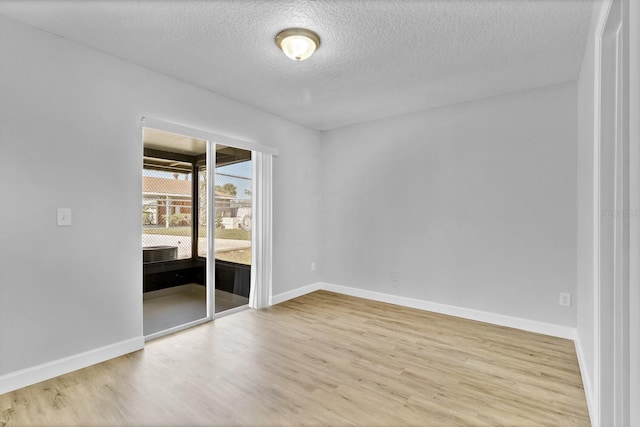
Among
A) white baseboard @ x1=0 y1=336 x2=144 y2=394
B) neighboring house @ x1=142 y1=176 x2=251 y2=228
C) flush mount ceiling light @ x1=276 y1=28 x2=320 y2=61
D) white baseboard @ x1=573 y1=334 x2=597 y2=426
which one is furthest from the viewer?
neighboring house @ x1=142 y1=176 x2=251 y2=228

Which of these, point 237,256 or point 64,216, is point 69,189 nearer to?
point 64,216

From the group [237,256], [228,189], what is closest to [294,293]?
[237,256]

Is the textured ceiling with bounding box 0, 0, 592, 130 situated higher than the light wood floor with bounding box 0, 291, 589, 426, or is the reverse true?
the textured ceiling with bounding box 0, 0, 592, 130

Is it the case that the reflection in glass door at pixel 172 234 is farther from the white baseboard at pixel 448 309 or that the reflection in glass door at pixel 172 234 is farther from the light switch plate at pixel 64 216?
the white baseboard at pixel 448 309

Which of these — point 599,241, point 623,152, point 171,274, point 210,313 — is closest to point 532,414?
point 599,241

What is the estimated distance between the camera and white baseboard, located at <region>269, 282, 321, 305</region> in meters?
4.30

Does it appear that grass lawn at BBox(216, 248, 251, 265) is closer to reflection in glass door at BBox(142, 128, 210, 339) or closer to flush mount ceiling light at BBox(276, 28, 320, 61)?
reflection in glass door at BBox(142, 128, 210, 339)

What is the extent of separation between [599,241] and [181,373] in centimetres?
A: 289

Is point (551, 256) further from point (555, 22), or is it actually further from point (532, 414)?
point (555, 22)

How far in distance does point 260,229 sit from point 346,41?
8.12 ft

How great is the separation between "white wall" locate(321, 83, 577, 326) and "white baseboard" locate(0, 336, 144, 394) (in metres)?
2.90

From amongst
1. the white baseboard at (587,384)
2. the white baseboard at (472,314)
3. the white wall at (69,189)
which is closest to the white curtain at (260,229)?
the white wall at (69,189)

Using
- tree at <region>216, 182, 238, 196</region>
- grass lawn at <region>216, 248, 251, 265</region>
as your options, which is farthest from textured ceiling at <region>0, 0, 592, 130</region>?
grass lawn at <region>216, 248, 251, 265</region>

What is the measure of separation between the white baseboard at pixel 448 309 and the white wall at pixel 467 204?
64 mm
